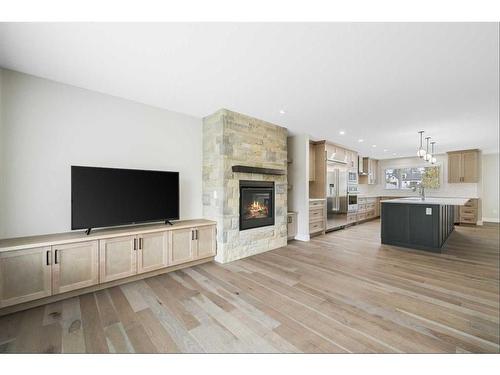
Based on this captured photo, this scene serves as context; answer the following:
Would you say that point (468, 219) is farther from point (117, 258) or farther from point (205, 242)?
point (117, 258)

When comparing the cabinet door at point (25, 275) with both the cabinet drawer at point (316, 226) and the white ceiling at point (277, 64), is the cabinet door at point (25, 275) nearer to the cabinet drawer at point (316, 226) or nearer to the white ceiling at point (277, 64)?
the white ceiling at point (277, 64)

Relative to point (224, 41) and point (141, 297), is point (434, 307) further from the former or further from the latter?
point (224, 41)

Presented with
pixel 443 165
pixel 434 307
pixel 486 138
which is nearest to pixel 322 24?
pixel 434 307

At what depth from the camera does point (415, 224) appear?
4266 millimetres

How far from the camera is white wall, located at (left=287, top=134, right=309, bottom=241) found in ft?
16.1

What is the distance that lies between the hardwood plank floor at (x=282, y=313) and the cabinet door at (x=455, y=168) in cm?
527

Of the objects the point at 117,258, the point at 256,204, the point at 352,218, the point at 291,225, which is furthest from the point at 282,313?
the point at 352,218

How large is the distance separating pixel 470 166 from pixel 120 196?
32.1 ft

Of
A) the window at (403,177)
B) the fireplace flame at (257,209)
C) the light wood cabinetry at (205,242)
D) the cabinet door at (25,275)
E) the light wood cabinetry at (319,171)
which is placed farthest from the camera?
the window at (403,177)

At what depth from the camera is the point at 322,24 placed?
1.65m

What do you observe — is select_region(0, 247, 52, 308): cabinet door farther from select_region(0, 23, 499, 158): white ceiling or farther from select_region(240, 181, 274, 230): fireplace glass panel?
select_region(240, 181, 274, 230): fireplace glass panel

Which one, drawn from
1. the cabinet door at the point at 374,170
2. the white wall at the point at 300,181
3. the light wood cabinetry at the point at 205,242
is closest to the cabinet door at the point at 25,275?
the light wood cabinetry at the point at 205,242

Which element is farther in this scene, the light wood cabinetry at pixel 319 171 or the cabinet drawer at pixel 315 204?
the light wood cabinetry at pixel 319 171

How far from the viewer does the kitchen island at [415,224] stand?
4020 mm
